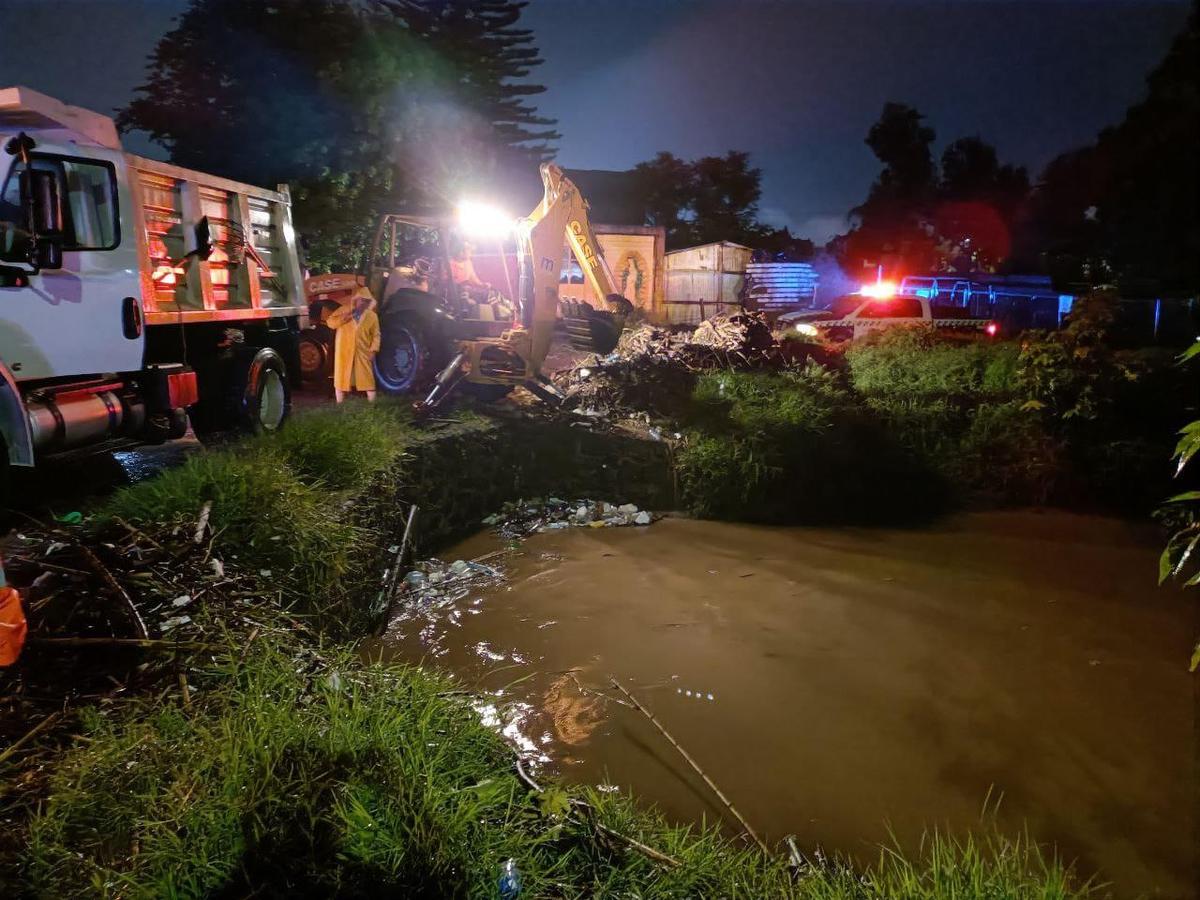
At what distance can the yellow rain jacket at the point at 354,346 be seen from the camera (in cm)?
845

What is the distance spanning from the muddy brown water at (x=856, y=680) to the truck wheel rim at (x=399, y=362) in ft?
10.6

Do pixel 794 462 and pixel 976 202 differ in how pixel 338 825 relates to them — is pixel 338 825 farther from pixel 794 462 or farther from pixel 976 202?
pixel 976 202

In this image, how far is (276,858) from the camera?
7.47ft

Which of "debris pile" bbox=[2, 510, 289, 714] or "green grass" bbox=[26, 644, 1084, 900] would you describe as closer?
"green grass" bbox=[26, 644, 1084, 900]

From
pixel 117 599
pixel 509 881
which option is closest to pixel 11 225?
pixel 117 599

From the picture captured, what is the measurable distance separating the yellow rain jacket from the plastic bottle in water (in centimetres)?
700

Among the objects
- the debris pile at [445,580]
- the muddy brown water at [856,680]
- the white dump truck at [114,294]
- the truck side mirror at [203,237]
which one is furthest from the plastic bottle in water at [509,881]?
the truck side mirror at [203,237]

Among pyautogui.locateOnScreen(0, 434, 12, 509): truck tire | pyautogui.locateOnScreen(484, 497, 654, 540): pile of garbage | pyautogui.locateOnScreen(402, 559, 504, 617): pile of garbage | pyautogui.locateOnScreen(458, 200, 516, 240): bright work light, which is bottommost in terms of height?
pyautogui.locateOnScreen(402, 559, 504, 617): pile of garbage

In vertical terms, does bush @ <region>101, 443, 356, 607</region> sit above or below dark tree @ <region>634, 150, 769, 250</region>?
below

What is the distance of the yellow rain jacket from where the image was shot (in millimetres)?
8453

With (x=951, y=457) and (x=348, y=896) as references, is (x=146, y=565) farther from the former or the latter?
(x=951, y=457)

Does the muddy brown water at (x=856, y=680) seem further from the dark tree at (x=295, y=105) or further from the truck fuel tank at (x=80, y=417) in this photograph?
the dark tree at (x=295, y=105)

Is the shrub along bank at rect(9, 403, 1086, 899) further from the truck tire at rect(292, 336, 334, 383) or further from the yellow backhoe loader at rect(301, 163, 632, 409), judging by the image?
the truck tire at rect(292, 336, 334, 383)

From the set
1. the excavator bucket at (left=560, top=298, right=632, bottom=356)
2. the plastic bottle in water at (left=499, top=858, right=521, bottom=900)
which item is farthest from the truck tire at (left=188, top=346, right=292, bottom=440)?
the plastic bottle in water at (left=499, top=858, right=521, bottom=900)
